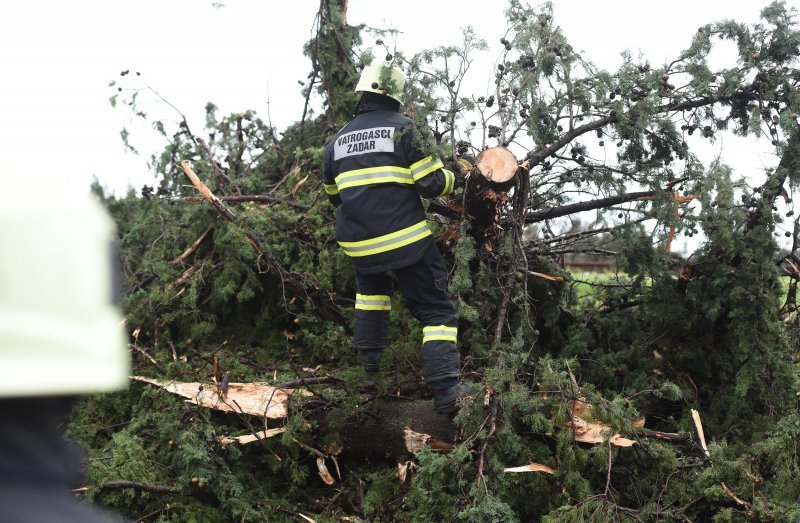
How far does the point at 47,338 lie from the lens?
3.45 ft

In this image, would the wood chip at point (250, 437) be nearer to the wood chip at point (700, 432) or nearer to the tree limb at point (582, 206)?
the tree limb at point (582, 206)

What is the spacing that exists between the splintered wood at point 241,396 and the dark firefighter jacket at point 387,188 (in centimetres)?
96

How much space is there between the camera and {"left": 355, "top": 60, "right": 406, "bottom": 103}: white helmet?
4457 mm

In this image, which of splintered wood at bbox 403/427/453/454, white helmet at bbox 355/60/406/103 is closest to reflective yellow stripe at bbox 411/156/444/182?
white helmet at bbox 355/60/406/103

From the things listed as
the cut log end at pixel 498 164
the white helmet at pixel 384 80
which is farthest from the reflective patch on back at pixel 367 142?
→ the cut log end at pixel 498 164

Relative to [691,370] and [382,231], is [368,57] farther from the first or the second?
[691,370]

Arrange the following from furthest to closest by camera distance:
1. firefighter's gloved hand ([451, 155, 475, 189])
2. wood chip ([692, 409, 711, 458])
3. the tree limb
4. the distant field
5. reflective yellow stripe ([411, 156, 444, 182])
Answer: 1. the distant field
2. the tree limb
3. firefighter's gloved hand ([451, 155, 475, 189])
4. reflective yellow stripe ([411, 156, 444, 182])
5. wood chip ([692, 409, 711, 458])

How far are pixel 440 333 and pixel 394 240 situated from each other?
59 cm

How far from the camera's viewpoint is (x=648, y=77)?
15.0ft

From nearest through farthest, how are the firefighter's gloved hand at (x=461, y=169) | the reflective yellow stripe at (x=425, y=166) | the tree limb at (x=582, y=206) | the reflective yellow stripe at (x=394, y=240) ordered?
1. the reflective yellow stripe at (x=425, y=166)
2. the reflective yellow stripe at (x=394, y=240)
3. the firefighter's gloved hand at (x=461, y=169)
4. the tree limb at (x=582, y=206)

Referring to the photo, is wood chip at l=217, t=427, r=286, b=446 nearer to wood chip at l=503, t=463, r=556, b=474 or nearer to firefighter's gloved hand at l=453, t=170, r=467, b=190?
wood chip at l=503, t=463, r=556, b=474

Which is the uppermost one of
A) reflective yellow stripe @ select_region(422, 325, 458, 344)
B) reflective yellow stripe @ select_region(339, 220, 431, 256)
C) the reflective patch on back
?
the reflective patch on back

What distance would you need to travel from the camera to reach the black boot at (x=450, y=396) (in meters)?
4.38

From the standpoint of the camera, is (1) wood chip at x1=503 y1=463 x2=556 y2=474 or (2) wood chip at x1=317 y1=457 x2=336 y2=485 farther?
(2) wood chip at x1=317 y1=457 x2=336 y2=485
